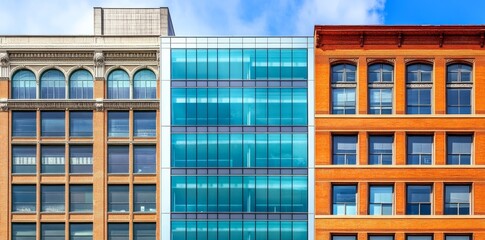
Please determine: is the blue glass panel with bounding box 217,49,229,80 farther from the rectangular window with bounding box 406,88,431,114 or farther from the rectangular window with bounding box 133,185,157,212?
the rectangular window with bounding box 406,88,431,114

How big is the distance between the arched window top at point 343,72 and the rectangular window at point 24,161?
1990 centimetres

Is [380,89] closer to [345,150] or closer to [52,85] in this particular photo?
[345,150]

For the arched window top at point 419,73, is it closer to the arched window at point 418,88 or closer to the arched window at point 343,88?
the arched window at point 418,88

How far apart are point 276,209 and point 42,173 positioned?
15115 mm

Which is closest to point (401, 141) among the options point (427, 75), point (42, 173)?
point (427, 75)

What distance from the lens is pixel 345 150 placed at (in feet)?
112

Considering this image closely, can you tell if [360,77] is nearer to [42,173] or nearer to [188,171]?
[188,171]

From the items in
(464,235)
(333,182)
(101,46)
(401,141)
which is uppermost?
(101,46)

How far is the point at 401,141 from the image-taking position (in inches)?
1319

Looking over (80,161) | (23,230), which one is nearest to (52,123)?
(80,161)

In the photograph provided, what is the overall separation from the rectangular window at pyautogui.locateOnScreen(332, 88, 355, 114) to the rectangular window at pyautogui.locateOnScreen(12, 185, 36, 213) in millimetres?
20024

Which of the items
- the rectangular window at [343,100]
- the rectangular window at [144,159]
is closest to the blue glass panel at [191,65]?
the rectangular window at [144,159]

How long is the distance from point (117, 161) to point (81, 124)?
132 inches

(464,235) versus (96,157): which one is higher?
(96,157)
